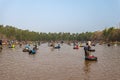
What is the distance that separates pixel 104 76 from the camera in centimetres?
2441

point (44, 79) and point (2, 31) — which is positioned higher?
point (2, 31)

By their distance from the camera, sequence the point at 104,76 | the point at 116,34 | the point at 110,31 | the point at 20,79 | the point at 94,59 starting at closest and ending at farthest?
1. the point at 20,79
2. the point at 104,76
3. the point at 94,59
4. the point at 116,34
5. the point at 110,31

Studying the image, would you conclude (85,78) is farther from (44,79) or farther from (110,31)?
(110,31)

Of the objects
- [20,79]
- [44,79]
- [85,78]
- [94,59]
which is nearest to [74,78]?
[85,78]

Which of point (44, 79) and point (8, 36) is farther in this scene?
point (8, 36)

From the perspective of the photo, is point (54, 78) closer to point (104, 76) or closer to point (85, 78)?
point (85, 78)

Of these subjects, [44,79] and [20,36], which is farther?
[20,36]

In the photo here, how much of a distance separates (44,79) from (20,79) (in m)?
2.35

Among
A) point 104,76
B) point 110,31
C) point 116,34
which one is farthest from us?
point 110,31

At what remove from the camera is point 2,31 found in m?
173

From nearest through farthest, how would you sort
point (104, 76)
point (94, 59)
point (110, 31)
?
point (104, 76) → point (94, 59) → point (110, 31)

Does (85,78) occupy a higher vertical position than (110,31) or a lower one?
lower

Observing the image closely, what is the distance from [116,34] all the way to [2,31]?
281 ft

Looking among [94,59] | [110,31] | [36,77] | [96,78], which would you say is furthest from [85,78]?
[110,31]
